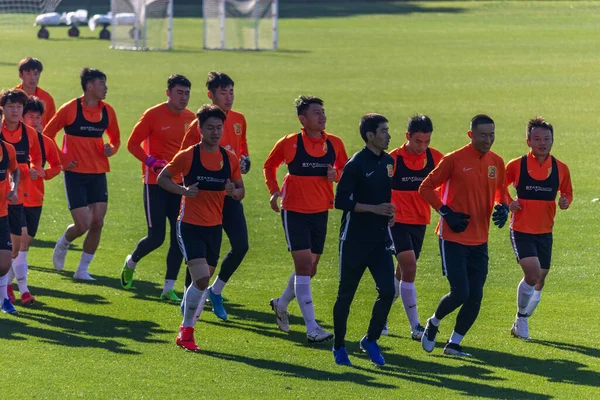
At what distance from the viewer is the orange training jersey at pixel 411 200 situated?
11188mm

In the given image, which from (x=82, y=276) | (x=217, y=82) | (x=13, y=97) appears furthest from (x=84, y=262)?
(x=217, y=82)

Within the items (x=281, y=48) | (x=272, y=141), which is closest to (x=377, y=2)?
(x=281, y=48)

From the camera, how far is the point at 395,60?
47656 mm

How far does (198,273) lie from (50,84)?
29.2m

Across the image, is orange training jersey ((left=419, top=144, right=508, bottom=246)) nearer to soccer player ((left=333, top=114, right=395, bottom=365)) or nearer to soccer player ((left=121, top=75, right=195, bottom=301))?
soccer player ((left=333, top=114, right=395, bottom=365))

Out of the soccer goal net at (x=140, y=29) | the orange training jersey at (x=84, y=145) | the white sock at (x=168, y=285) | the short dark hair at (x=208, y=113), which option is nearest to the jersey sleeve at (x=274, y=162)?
the short dark hair at (x=208, y=113)

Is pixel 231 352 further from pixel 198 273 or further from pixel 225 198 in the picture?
pixel 225 198

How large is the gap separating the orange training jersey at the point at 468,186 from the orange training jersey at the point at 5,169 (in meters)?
3.98

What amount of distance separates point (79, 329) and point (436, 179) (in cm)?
375

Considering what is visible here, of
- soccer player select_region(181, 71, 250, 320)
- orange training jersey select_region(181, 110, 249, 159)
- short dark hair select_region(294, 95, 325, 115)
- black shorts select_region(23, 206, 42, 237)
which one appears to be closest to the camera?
short dark hair select_region(294, 95, 325, 115)

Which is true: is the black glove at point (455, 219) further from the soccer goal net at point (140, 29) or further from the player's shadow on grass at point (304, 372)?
the soccer goal net at point (140, 29)

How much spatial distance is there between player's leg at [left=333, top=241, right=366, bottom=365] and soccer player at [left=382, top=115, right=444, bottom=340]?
126 cm

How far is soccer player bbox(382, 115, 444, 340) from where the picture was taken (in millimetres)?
11102

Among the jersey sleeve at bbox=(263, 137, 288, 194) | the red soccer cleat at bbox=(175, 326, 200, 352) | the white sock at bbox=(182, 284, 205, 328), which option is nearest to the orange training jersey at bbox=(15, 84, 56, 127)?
the jersey sleeve at bbox=(263, 137, 288, 194)
